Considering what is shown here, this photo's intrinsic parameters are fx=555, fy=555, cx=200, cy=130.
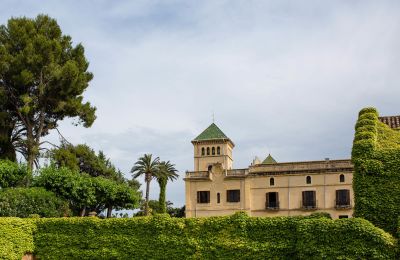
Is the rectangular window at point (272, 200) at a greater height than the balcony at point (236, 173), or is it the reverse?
the balcony at point (236, 173)

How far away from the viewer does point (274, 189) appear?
57.4 m

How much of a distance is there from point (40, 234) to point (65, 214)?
13822mm

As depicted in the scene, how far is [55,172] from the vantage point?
40.5 meters

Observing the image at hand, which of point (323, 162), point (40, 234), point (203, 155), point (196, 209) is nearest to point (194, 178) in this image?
point (196, 209)

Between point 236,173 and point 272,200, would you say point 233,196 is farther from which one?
point 272,200

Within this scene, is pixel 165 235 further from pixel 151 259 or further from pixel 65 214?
pixel 65 214

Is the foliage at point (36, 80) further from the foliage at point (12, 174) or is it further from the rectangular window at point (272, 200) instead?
the rectangular window at point (272, 200)

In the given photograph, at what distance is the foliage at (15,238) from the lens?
24609mm

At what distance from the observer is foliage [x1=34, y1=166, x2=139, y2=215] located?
133 ft

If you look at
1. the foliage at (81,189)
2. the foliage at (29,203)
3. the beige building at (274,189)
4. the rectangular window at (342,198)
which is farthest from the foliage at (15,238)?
the rectangular window at (342,198)

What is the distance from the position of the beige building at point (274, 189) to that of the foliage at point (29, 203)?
22.4m

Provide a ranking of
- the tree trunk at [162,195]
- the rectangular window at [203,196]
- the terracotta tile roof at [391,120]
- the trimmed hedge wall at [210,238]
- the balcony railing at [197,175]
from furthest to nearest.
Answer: the tree trunk at [162,195] → the balcony railing at [197,175] → the rectangular window at [203,196] → the terracotta tile roof at [391,120] → the trimmed hedge wall at [210,238]

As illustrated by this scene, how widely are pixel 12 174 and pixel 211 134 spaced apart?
34376 millimetres

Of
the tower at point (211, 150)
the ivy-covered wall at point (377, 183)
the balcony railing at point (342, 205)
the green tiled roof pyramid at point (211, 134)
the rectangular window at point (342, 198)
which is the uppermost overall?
the green tiled roof pyramid at point (211, 134)
